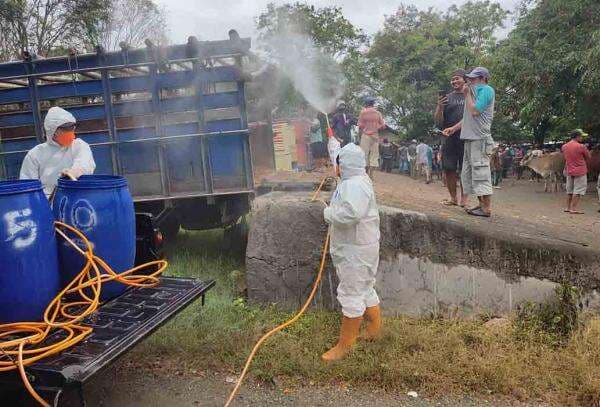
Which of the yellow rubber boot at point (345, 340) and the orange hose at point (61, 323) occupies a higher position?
the orange hose at point (61, 323)

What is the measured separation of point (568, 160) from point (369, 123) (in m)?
4.53

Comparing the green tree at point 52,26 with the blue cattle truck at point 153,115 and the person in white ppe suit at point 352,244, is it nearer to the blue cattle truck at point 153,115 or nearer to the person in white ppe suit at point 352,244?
the blue cattle truck at point 153,115

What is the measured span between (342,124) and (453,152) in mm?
3353

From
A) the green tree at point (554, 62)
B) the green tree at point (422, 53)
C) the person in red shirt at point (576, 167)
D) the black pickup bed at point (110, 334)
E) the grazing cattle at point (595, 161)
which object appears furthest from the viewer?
the green tree at point (422, 53)

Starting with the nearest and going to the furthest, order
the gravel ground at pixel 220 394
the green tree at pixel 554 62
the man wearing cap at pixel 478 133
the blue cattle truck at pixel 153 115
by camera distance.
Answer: the gravel ground at pixel 220 394 → the man wearing cap at pixel 478 133 → the blue cattle truck at pixel 153 115 → the green tree at pixel 554 62

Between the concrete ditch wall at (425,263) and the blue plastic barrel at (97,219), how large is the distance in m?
1.81

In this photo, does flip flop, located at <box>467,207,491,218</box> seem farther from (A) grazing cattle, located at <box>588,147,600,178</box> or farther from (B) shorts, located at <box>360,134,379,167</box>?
(A) grazing cattle, located at <box>588,147,600,178</box>

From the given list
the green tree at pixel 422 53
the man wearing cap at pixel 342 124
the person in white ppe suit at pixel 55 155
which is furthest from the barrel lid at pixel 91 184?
the green tree at pixel 422 53

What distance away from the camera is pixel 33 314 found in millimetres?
2584

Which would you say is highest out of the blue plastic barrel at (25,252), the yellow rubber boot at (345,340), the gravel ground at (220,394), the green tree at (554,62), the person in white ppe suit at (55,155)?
the green tree at (554,62)

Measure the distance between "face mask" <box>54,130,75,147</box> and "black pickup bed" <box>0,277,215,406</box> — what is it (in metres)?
1.42

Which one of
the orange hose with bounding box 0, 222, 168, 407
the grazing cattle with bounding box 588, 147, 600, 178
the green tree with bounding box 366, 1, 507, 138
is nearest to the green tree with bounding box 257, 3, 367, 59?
the green tree with bounding box 366, 1, 507, 138

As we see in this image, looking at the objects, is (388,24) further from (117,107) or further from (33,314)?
(33,314)

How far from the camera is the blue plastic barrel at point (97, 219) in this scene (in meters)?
2.90
